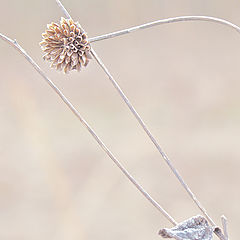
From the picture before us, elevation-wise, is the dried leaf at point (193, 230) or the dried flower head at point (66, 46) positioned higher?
the dried flower head at point (66, 46)

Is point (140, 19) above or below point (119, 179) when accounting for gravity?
above

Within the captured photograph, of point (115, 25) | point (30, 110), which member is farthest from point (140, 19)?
point (30, 110)

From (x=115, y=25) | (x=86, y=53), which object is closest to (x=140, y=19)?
(x=115, y=25)

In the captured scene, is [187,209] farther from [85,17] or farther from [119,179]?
[85,17]

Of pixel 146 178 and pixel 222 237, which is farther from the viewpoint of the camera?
pixel 146 178

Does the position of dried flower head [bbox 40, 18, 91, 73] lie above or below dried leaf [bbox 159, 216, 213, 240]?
above

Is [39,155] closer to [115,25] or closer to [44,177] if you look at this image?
[44,177]

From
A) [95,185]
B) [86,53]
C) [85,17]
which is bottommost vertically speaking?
[95,185]
